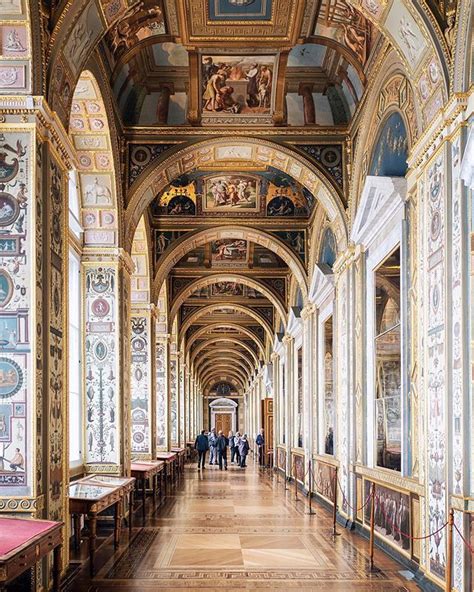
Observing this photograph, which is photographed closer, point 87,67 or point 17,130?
point 17,130

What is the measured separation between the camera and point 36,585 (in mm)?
7312

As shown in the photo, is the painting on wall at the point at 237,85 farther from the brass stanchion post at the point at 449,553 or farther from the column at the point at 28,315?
the brass stanchion post at the point at 449,553

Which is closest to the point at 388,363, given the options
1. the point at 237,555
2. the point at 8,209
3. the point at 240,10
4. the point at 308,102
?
the point at 237,555

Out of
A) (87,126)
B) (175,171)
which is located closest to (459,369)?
(87,126)

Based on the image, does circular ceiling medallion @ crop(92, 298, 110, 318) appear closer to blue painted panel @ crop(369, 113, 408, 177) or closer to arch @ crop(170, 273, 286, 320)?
blue painted panel @ crop(369, 113, 408, 177)

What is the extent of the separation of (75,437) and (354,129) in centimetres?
729

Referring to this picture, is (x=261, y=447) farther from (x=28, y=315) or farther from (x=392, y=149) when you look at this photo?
(x=28, y=315)

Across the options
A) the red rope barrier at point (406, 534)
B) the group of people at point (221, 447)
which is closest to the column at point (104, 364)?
the red rope barrier at point (406, 534)

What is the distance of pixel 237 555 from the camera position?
34.5 ft

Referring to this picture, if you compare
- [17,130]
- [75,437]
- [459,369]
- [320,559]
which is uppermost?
[17,130]

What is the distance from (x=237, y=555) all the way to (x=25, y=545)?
500 cm

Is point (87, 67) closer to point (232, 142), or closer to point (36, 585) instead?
point (232, 142)

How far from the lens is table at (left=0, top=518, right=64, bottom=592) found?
5645 millimetres

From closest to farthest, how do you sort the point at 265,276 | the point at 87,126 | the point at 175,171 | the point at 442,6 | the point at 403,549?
the point at 442,6 < the point at 403,549 < the point at 87,126 < the point at 175,171 < the point at 265,276
